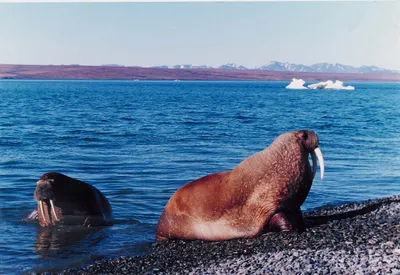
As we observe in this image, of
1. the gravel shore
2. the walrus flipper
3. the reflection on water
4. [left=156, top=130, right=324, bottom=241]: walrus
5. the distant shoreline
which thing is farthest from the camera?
the distant shoreline

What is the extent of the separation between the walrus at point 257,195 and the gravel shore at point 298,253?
0.64ft

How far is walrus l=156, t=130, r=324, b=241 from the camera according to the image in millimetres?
8328

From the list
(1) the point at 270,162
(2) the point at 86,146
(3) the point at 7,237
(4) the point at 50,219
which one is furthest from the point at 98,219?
(2) the point at 86,146

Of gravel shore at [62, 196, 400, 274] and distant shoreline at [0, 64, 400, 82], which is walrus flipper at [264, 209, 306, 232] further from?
distant shoreline at [0, 64, 400, 82]

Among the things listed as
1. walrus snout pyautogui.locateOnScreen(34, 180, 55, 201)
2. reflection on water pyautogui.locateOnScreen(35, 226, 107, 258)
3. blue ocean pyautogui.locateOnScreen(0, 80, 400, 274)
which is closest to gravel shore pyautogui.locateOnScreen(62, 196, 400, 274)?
blue ocean pyautogui.locateOnScreen(0, 80, 400, 274)

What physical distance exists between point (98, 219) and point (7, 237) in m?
1.57

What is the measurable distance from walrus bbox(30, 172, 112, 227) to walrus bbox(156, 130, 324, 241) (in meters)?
2.27

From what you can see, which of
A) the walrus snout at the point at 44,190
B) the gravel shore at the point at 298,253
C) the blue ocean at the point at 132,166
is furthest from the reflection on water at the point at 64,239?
the gravel shore at the point at 298,253

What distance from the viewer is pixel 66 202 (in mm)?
10148

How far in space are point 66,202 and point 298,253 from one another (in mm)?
4784

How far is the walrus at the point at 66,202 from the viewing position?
32.4 feet

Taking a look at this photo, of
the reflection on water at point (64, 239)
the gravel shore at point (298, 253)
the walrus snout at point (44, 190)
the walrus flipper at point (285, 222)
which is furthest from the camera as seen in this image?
the walrus snout at point (44, 190)

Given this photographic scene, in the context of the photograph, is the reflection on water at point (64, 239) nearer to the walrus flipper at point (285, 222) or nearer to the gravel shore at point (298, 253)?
the gravel shore at point (298, 253)

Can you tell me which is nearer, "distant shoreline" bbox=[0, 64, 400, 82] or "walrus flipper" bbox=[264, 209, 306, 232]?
"walrus flipper" bbox=[264, 209, 306, 232]
